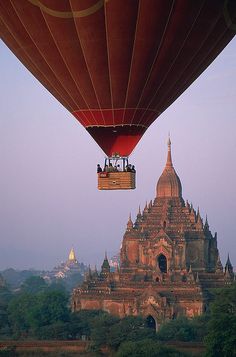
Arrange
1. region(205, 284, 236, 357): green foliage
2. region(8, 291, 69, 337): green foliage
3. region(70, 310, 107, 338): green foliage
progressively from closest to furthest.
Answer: region(205, 284, 236, 357): green foliage < region(70, 310, 107, 338): green foliage < region(8, 291, 69, 337): green foliage

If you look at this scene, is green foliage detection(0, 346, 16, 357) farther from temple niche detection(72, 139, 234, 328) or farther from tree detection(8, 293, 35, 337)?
temple niche detection(72, 139, 234, 328)

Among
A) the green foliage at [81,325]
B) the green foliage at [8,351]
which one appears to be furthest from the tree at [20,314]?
the green foliage at [8,351]

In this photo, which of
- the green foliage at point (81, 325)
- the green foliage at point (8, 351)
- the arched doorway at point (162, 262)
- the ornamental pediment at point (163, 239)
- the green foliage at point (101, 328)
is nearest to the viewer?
the green foliage at point (8, 351)

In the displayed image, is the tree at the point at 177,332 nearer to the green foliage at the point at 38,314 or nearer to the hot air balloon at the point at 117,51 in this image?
the green foliage at the point at 38,314

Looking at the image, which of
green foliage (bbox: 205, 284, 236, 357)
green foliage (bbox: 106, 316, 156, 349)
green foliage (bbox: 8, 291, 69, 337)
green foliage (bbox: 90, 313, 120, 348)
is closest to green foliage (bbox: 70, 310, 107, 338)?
green foliage (bbox: 90, 313, 120, 348)

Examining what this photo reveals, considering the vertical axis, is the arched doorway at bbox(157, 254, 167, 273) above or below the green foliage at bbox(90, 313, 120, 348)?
above

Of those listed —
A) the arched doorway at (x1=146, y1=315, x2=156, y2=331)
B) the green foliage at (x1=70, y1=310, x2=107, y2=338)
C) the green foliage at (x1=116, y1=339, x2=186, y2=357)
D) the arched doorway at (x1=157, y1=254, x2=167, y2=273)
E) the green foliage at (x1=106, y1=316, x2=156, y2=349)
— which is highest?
the arched doorway at (x1=157, y1=254, x2=167, y2=273)

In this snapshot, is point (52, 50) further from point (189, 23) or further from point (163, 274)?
point (163, 274)

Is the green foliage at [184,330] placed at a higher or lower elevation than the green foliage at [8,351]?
higher
